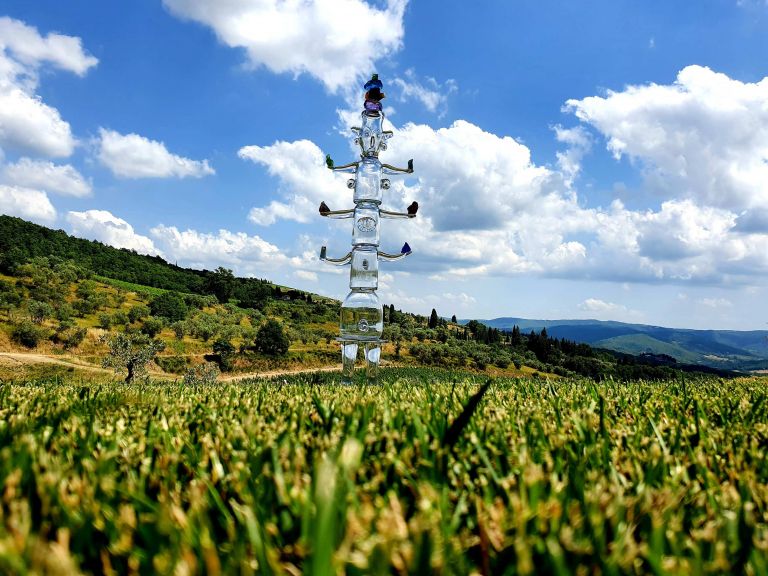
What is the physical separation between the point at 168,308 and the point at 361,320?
79515mm

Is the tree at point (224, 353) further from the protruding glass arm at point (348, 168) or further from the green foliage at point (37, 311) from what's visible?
the protruding glass arm at point (348, 168)

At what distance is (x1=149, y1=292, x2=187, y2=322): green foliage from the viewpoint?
7869 cm

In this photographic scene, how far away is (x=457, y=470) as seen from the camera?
1677 millimetres

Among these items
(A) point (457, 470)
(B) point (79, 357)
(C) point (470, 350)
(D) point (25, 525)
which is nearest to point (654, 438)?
(A) point (457, 470)

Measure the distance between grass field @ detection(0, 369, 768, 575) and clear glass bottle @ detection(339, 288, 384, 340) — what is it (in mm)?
7290

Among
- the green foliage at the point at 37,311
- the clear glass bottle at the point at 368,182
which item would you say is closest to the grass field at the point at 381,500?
the clear glass bottle at the point at 368,182

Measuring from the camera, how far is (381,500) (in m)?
1.33

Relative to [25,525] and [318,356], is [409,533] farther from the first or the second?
[318,356]

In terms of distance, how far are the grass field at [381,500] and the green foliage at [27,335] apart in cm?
6403

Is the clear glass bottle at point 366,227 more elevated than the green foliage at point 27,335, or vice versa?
the clear glass bottle at point 366,227

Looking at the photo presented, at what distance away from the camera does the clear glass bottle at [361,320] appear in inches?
389

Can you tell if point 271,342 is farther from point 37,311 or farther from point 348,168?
point 348,168

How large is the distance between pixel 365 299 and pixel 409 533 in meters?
8.92

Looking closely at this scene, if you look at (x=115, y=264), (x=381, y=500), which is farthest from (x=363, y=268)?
(x=115, y=264)
